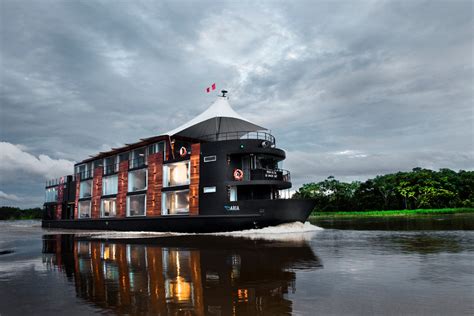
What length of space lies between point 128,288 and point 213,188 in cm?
1702

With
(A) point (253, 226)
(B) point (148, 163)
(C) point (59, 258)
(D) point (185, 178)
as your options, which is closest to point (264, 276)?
(C) point (59, 258)

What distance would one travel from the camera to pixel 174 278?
865 cm

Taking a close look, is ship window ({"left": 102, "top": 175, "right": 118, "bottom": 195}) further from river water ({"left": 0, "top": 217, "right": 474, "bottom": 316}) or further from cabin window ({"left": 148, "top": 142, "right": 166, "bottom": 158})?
river water ({"left": 0, "top": 217, "right": 474, "bottom": 316})

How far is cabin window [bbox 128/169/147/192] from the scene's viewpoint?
32562mm

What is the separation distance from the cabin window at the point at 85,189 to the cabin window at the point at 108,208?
8.54ft

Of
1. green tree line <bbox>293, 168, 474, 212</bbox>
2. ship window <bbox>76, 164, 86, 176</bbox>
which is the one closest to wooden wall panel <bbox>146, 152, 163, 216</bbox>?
ship window <bbox>76, 164, 86, 176</bbox>

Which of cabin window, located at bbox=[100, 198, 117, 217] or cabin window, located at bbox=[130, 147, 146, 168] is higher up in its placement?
cabin window, located at bbox=[130, 147, 146, 168]

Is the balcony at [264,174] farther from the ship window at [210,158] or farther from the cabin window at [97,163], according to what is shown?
the cabin window at [97,163]

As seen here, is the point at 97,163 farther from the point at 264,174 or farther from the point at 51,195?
the point at 264,174

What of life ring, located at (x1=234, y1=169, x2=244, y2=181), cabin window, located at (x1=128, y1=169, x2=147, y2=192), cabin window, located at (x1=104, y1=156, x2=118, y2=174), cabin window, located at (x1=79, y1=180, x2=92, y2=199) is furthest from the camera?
cabin window, located at (x1=79, y1=180, x2=92, y2=199)

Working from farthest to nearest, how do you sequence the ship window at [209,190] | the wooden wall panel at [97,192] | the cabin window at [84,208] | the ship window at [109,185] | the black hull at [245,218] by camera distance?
the cabin window at [84,208] < the wooden wall panel at [97,192] < the ship window at [109,185] < the ship window at [209,190] < the black hull at [245,218]

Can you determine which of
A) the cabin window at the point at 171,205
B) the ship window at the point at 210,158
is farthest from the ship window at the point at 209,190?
the cabin window at the point at 171,205

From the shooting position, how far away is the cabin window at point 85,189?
40.4 meters

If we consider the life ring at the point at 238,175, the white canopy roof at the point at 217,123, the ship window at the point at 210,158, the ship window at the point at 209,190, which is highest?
the white canopy roof at the point at 217,123
